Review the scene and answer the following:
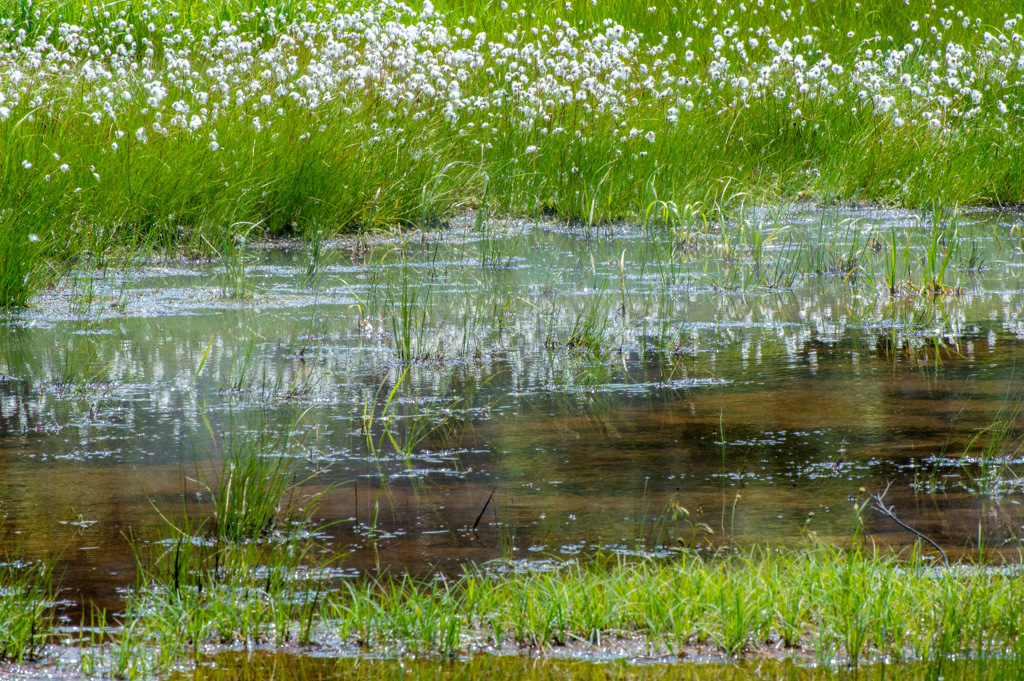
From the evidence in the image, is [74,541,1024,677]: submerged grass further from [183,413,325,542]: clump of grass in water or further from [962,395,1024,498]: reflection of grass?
[962,395,1024,498]: reflection of grass

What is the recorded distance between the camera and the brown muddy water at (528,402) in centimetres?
315

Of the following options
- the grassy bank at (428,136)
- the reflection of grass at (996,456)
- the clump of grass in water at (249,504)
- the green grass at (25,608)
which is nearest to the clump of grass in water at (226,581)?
the clump of grass in water at (249,504)

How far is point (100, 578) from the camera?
9.13 ft

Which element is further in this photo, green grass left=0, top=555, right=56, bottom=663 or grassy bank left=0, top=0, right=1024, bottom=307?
grassy bank left=0, top=0, right=1024, bottom=307

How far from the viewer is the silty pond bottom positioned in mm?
3146

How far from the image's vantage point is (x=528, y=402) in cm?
440

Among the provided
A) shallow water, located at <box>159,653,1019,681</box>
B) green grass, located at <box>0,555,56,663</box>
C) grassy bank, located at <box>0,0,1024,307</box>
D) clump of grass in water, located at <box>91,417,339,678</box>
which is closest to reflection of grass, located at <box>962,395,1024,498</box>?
shallow water, located at <box>159,653,1019,681</box>

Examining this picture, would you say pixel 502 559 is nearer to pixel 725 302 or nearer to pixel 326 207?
pixel 725 302

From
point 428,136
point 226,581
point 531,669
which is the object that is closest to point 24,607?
point 226,581

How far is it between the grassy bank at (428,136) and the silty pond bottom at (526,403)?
55cm

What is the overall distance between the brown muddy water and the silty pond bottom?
1cm

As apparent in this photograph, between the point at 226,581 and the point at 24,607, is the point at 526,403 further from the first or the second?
the point at 24,607

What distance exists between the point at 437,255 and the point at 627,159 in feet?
6.91

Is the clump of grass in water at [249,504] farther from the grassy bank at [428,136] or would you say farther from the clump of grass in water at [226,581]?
the grassy bank at [428,136]
